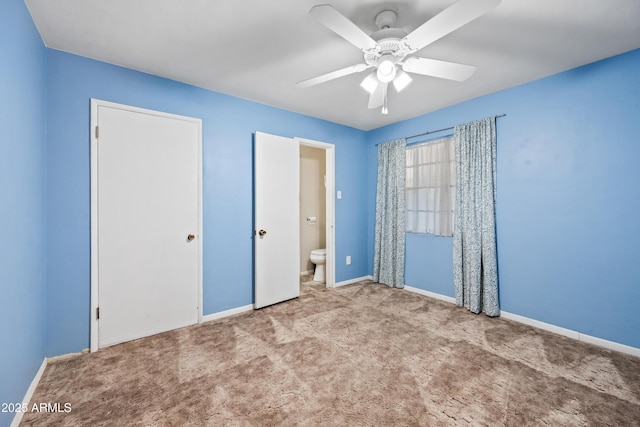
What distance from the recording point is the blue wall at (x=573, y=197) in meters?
2.21

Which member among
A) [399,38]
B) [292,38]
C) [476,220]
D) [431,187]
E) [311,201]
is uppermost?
[292,38]

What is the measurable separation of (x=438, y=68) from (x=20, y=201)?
2.78 m

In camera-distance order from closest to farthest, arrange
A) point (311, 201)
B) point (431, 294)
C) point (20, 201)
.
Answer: point (20, 201)
point (431, 294)
point (311, 201)

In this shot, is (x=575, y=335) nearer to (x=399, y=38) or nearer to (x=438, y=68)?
(x=438, y=68)

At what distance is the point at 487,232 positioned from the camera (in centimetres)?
299

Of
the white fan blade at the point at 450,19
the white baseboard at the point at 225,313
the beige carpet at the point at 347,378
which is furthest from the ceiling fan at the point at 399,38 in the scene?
the white baseboard at the point at 225,313

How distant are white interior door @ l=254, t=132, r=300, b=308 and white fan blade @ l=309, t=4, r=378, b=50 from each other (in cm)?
185

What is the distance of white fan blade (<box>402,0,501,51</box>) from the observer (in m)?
1.20

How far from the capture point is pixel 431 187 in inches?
143

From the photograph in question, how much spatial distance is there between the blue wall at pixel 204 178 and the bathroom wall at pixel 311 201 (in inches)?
34.6

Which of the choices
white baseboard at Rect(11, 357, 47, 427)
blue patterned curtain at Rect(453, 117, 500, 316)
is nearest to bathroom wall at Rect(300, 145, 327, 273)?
blue patterned curtain at Rect(453, 117, 500, 316)

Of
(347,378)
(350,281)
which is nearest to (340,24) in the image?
(347,378)

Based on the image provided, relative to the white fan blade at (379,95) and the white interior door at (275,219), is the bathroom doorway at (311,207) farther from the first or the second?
the white fan blade at (379,95)

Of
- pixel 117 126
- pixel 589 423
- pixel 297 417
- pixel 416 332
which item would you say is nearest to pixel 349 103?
pixel 117 126
